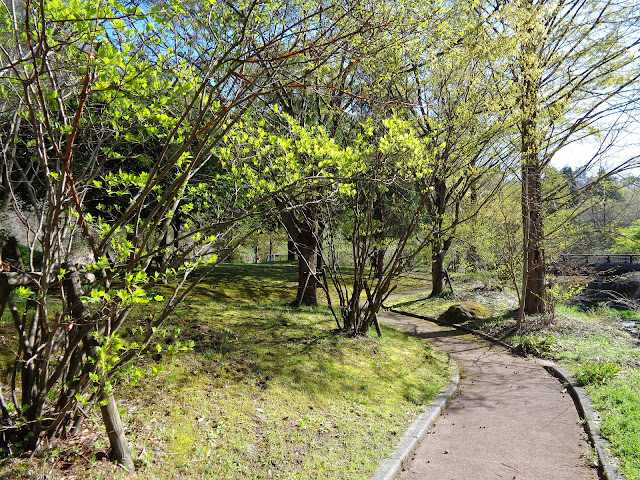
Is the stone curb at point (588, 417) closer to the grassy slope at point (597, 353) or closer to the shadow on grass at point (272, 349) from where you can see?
the grassy slope at point (597, 353)

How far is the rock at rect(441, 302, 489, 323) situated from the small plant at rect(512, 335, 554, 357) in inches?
103

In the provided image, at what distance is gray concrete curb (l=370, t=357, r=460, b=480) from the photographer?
4.18m

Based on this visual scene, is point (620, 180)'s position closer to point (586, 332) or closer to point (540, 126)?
point (540, 126)

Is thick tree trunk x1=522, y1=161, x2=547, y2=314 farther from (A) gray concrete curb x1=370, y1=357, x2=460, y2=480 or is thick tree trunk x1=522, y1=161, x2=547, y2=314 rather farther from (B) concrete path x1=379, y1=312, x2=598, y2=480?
(A) gray concrete curb x1=370, y1=357, x2=460, y2=480

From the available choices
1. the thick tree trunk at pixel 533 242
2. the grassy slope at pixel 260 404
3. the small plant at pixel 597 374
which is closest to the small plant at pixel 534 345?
the thick tree trunk at pixel 533 242

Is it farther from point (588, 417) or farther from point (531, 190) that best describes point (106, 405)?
point (531, 190)

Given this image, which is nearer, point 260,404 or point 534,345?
point 260,404

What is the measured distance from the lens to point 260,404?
5.07 metres

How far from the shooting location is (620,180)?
996cm

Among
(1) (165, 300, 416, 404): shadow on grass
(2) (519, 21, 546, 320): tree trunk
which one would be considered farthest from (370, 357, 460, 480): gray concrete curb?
(2) (519, 21, 546, 320): tree trunk

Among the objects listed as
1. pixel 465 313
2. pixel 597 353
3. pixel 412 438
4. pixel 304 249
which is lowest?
pixel 412 438

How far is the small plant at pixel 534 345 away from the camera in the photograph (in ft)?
30.0

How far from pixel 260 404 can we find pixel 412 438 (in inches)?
75.7

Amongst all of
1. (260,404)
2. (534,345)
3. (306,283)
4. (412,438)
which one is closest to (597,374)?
(534,345)
